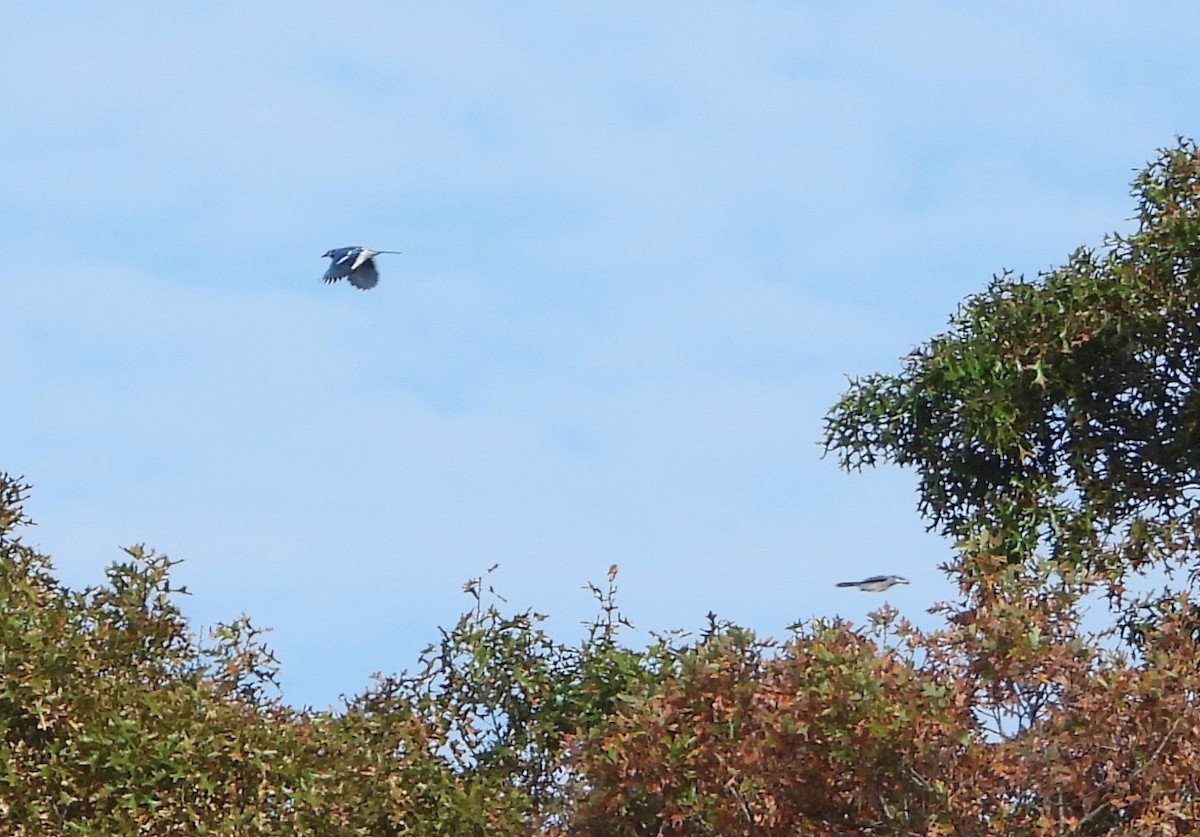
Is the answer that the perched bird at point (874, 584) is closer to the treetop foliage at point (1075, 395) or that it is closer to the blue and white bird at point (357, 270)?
the treetop foliage at point (1075, 395)

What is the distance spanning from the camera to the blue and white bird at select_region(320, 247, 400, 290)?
2862 centimetres

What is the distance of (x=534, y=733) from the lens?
82.9 ft

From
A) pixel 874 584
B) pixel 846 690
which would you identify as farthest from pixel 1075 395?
pixel 846 690

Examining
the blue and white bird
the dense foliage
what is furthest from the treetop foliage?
the blue and white bird

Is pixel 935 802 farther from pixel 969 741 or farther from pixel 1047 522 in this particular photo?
pixel 1047 522

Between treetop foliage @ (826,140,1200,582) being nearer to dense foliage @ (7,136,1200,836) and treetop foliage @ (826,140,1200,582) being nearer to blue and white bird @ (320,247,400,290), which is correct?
dense foliage @ (7,136,1200,836)

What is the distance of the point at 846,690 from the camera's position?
17.5 m

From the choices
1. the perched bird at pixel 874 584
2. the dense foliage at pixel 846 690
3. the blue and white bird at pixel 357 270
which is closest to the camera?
the dense foliage at pixel 846 690

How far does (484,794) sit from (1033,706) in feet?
25.0

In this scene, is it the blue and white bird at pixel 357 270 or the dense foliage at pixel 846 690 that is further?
the blue and white bird at pixel 357 270

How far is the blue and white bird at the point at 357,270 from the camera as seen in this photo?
93.9 feet

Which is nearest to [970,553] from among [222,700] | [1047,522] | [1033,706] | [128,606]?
[1033,706]

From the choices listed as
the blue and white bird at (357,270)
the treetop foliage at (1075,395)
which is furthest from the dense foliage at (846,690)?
the blue and white bird at (357,270)

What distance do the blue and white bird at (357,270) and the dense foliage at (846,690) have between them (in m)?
5.17
